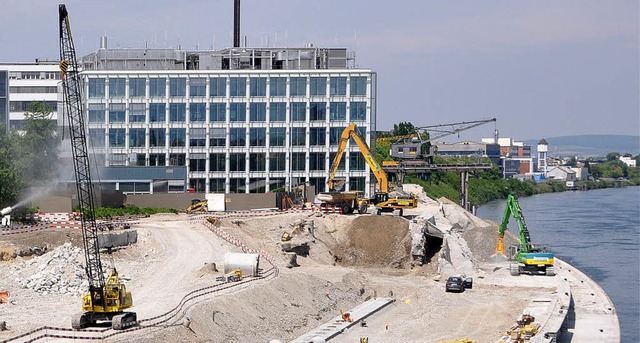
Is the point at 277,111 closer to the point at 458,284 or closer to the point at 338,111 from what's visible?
the point at 338,111

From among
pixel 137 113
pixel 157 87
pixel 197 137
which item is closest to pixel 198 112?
pixel 197 137

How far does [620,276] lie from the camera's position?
9438 cm

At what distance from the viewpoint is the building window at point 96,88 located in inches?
4328

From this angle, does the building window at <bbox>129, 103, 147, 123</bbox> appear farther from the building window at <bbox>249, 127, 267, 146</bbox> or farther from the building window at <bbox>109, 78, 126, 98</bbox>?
the building window at <bbox>249, 127, 267, 146</bbox>

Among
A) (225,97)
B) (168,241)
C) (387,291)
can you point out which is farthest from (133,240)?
(225,97)

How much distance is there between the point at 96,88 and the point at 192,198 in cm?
1797

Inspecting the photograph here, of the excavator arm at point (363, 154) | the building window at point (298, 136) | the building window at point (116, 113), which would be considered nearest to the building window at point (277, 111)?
the building window at point (298, 136)

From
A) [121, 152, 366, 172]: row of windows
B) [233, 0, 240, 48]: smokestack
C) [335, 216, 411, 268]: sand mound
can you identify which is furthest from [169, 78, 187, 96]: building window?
[335, 216, 411, 268]: sand mound

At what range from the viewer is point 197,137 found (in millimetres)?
108938

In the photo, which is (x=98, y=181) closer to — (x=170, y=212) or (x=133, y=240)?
(x=170, y=212)

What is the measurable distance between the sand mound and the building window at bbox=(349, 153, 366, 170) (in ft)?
65.7

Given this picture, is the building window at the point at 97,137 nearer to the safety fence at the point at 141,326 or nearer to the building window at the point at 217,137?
the building window at the point at 217,137

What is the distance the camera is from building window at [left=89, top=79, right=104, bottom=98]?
361 feet

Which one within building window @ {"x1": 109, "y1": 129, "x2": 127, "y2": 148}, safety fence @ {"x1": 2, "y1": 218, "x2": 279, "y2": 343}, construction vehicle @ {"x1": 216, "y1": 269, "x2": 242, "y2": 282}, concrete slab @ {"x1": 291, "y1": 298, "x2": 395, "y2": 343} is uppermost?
building window @ {"x1": 109, "y1": 129, "x2": 127, "y2": 148}
